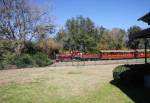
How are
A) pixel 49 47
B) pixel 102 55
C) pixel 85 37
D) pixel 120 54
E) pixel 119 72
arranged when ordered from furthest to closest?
pixel 85 37
pixel 49 47
pixel 120 54
pixel 102 55
pixel 119 72

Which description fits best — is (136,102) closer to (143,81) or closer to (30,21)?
(143,81)

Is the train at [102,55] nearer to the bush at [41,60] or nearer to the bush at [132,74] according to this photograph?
the bush at [41,60]

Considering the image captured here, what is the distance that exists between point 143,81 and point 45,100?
6.53 metres

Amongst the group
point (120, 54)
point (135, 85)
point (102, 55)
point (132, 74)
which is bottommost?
point (135, 85)

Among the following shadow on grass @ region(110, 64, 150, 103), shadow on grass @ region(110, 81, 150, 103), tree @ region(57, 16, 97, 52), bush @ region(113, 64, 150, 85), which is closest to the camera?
shadow on grass @ region(110, 81, 150, 103)

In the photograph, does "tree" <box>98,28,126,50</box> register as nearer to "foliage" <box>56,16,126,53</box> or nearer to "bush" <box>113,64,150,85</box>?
"foliage" <box>56,16,126,53</box>

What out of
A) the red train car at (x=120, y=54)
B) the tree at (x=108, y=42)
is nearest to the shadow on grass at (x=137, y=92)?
the red train car at (x=120, y=54)

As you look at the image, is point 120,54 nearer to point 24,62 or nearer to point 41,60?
point 41,60

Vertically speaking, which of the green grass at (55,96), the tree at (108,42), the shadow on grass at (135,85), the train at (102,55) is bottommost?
the green grass at (55,96)

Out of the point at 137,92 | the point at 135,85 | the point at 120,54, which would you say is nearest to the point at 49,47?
the point at 120,54

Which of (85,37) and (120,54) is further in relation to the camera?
(85,37)

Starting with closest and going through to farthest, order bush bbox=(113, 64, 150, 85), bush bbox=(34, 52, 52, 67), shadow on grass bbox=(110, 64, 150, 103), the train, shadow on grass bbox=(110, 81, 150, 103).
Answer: shadow on grass bbox=(110, 81, 150, 103) < shadow on grass bbox=(110, 64, 150, 103) < bush bbox=(113, 64, 150, 85) < bush bbox=(34, 52, 52, 67) < the train

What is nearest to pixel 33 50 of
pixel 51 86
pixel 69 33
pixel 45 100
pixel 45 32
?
pixel 45 32

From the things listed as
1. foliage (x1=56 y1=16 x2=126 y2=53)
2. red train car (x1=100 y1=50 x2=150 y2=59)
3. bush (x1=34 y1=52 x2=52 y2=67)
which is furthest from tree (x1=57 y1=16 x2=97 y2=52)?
bush (x1=34 y1=52 x2=52 y2=67)
